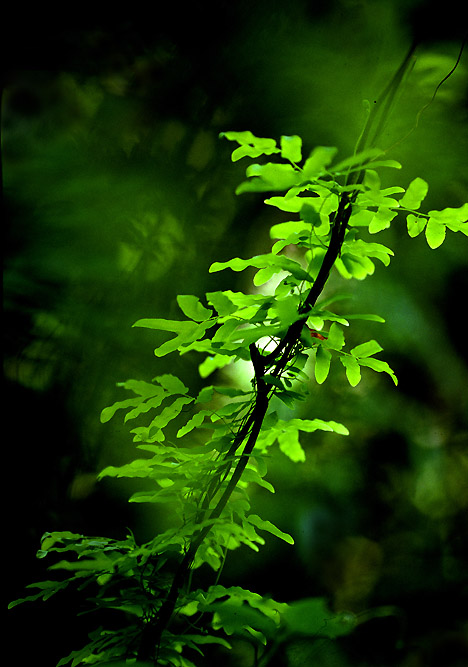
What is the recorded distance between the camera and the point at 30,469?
1024mm

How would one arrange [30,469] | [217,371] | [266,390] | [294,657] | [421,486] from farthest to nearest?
[421,486] → [217,371] → [30,469] → [294,657] → [266,390]

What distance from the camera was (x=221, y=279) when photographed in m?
1.22

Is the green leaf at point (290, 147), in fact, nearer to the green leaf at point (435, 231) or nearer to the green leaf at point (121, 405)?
the green leaf at point (435, 231)

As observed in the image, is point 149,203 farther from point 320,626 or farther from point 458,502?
point 458,502

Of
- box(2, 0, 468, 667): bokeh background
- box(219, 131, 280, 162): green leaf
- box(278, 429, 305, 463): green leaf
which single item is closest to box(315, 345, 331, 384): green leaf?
box(278, 429, 305, 463): green leaf

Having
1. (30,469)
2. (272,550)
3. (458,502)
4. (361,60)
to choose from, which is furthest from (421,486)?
(361,60)

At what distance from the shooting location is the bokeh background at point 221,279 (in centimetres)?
105

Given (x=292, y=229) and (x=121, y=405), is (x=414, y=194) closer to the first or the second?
(x=292, y=229)

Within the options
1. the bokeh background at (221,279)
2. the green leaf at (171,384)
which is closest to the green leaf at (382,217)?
the green leaf at (171,384)

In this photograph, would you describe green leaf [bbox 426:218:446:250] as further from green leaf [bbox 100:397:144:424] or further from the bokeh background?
the bokeh background

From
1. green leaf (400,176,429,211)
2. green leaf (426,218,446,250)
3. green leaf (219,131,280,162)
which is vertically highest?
green leaf (219,131,280,162)

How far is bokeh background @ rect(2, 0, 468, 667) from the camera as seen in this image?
3.44 ft

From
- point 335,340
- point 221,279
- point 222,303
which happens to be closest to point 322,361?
point 335,340

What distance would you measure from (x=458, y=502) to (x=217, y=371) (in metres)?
0.79
